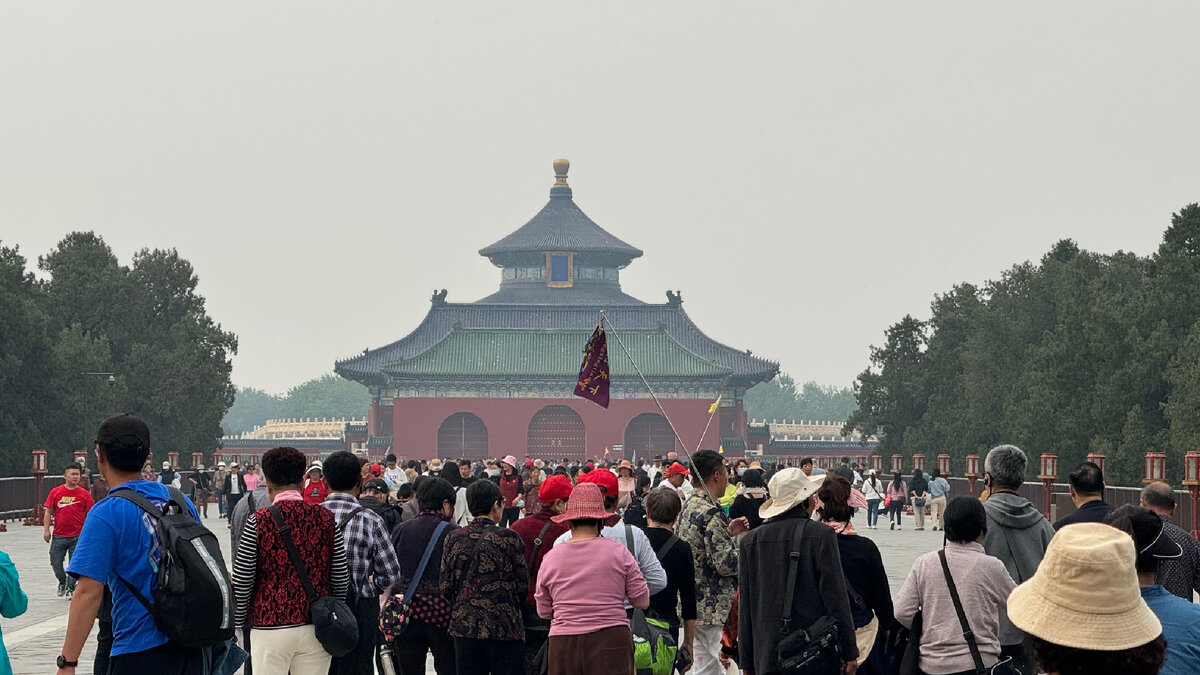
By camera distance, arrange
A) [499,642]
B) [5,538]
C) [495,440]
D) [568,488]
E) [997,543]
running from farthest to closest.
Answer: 1. [495,440]
2. [5,538]
3. [568,488]
4. [499,642]
5. [997,543]

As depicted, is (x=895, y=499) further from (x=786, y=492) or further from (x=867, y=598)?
(x=786, y=492)

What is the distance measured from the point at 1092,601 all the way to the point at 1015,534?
380 cm

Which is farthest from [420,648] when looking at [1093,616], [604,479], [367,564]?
[1093,616]

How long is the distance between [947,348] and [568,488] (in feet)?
143

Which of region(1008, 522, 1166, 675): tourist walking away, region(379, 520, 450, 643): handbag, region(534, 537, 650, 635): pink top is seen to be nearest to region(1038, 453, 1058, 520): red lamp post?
region(379, 520, 450, 643): handbag

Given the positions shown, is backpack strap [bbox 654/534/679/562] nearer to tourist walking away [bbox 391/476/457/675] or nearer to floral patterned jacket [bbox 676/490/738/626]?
floral patterned jacket [bbox 676/490/738/626]

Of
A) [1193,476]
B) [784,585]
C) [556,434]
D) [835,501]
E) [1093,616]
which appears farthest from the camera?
[556,434]

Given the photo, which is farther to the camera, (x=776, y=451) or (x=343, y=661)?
(x=776, y=451)

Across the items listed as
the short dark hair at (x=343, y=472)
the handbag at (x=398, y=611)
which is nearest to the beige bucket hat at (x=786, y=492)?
the handbag at (x=398, y=611)

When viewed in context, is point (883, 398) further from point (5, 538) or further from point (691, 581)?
point (691, 581)

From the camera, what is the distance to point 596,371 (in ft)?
65.8

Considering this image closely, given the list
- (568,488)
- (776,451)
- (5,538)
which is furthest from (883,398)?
(568,488)

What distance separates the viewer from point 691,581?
26.4 feet

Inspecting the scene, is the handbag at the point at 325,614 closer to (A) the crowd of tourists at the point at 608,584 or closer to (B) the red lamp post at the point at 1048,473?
(A) the crowd of tourists at the point at 608,584
